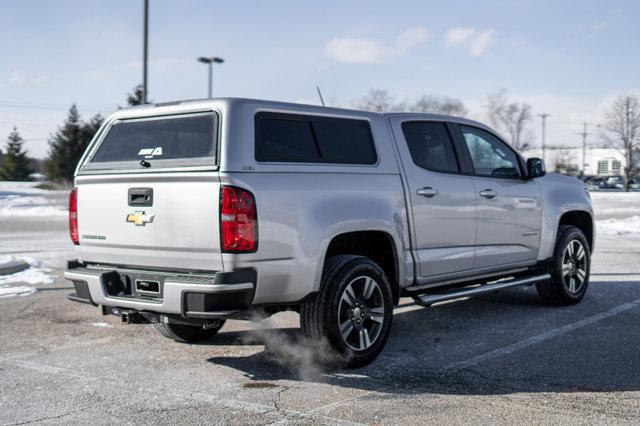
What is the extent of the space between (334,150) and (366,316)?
4.23 ft

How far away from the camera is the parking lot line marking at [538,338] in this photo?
568 cm

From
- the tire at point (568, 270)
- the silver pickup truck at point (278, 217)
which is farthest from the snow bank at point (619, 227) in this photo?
the silver pickup truck at point (278, 217)

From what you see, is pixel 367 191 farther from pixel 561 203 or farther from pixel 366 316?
pixel 561 203

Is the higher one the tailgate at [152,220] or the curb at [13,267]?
the tailgate at [152,220]

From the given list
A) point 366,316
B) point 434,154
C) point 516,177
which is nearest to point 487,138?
point 516,177

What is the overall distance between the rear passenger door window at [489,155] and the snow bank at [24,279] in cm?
562

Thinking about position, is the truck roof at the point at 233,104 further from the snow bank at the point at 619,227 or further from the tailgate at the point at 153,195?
the snow bank at the point at 619,227

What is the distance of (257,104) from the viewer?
5172 mm

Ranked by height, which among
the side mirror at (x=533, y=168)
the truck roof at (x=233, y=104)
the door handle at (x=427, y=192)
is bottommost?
the door handle at (x=427, y=192)

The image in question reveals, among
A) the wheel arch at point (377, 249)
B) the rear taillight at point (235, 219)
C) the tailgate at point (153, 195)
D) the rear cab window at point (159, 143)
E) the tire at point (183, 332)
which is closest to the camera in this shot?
the rear taillight at point (235, 219)

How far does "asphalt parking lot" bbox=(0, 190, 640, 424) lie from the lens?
448 centimetres

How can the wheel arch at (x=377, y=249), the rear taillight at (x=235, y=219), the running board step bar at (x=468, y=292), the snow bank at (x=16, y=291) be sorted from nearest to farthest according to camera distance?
the rear taillight at (x=235, y=219) < the wheel arch at (x=377, y=249) < the running board step bar at (x=468, y=292) < the snow bank at (x=16, y=291)

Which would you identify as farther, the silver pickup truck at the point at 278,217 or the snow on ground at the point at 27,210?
the snow on ground at the point at 27,210

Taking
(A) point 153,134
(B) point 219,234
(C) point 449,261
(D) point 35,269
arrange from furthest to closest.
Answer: (D) point 35,269 < (C) point 449,261 < (A) point 153,134 < (B) point 219,234
